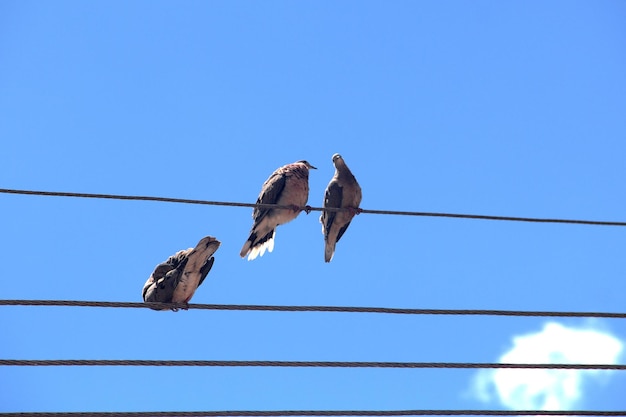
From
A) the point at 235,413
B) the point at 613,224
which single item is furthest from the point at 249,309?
the point at 613,224

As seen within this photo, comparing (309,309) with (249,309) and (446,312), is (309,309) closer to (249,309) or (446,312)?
(249,309)

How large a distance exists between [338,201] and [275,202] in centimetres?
72

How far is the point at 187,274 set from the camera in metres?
8.70

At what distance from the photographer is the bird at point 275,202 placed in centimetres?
1036

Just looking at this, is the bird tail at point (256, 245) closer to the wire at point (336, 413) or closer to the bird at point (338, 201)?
the bird at point (338, 201)

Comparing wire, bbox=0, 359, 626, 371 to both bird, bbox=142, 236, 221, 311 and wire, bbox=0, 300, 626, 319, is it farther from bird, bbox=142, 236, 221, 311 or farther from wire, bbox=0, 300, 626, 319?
bird, bbox=142, 236, 221, 311

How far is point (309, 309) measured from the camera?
5.78 metres

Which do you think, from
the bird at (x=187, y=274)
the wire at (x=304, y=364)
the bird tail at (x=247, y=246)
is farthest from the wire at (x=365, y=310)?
the bird tail at (x=247, y=246)

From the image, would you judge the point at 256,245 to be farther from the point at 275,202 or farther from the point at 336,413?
the point at 336,413

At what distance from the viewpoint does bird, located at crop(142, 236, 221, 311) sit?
8.71m

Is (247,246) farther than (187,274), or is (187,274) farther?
(247,246)

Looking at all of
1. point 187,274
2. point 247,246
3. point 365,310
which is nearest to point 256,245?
point 247,246

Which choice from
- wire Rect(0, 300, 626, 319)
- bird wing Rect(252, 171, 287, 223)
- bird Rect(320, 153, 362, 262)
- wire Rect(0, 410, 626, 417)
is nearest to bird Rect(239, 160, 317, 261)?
bird wing Rect(252, 171, 287, 223)

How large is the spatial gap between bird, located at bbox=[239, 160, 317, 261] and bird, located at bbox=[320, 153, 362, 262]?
0.37m
